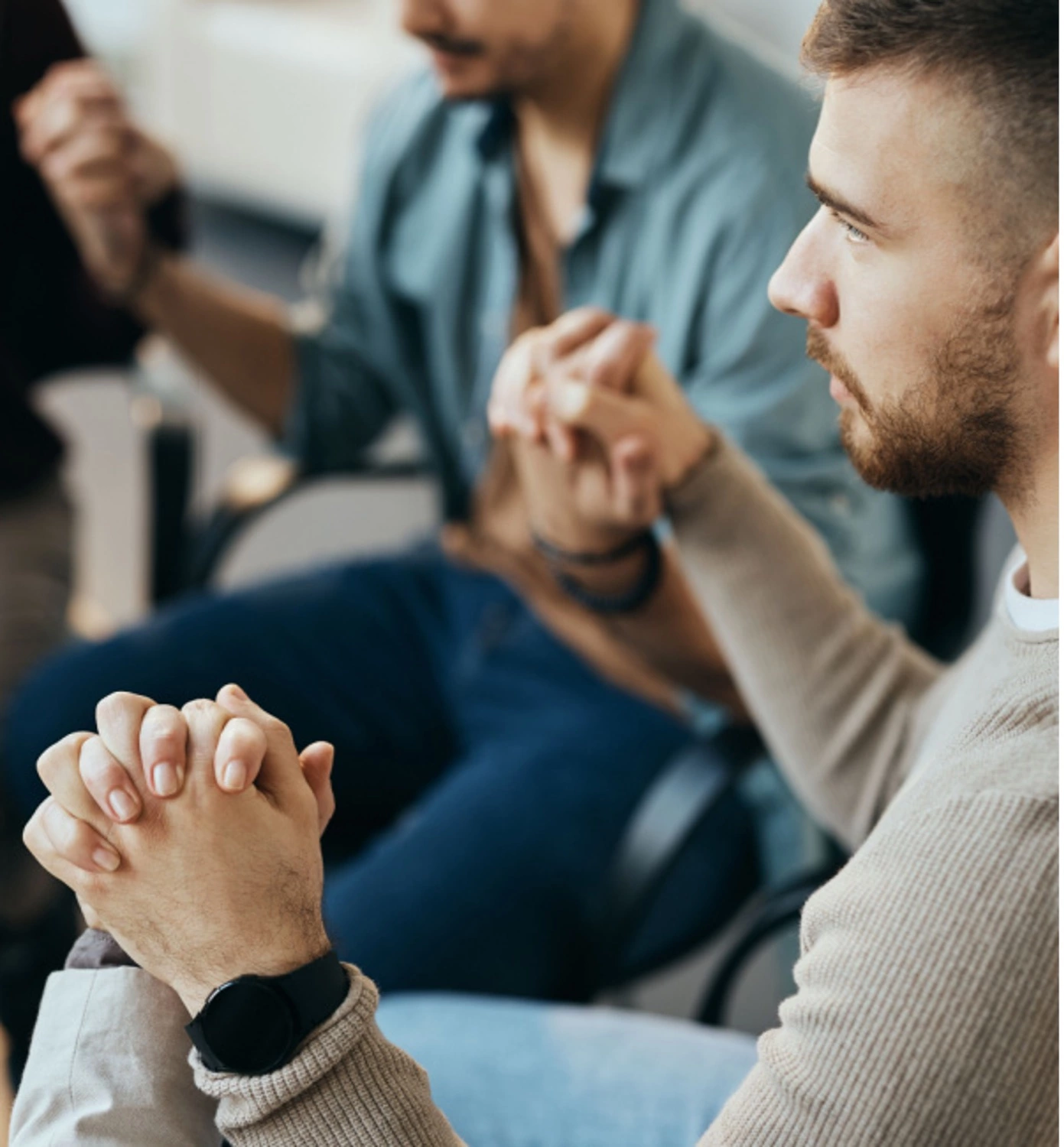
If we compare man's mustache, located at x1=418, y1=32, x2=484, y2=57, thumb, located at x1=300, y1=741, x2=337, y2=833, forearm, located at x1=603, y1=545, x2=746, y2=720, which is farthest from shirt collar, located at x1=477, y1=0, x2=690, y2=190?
thumb, located at x1=300, y1=741, x2=337, y2=833

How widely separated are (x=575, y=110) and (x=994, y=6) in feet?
2.55

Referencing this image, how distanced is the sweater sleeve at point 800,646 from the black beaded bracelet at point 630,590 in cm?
11

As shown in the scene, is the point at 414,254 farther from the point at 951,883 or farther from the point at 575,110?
the point at 951,883

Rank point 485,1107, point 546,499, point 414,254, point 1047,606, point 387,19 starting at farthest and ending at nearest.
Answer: point 387,19 < point 414,254 < point 546,499 < point 485,1107 < point 1047,606

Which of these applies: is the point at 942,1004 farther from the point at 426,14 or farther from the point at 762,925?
the point at 426,14

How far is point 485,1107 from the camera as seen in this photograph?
2.51 ft

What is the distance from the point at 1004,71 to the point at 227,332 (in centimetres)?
98

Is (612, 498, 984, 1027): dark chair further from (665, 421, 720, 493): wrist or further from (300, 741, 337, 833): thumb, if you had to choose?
(300, 741, 337, 833): thumb

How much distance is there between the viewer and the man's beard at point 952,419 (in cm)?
53

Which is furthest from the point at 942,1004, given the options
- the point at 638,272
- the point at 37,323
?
the point at 37,323

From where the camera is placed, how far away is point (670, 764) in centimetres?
115

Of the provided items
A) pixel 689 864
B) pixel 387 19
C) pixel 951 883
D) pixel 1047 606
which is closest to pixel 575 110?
pixel 689 864

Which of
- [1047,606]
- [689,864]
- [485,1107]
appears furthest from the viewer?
[689,864]

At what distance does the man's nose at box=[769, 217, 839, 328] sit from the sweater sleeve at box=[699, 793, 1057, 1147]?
0.18 metres
